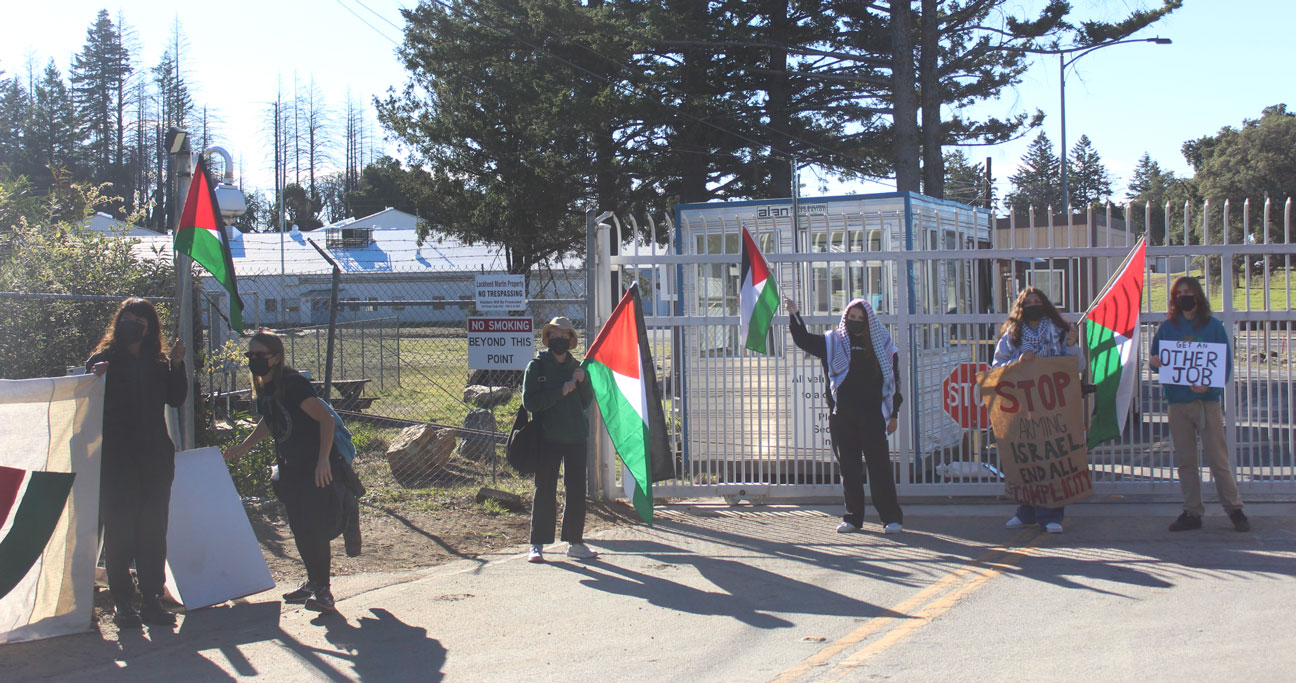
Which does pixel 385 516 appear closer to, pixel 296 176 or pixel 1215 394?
pixel 1215 394

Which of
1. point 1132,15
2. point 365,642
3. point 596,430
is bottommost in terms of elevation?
point 365,642

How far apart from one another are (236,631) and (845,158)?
2063cm

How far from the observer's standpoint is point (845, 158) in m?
24.0

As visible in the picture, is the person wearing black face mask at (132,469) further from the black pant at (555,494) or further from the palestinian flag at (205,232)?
the black pant at (555,494)

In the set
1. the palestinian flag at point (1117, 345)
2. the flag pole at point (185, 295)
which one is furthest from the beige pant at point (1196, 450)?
the flag pole at point (185, 295)

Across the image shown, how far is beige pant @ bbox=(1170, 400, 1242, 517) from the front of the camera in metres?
6.99

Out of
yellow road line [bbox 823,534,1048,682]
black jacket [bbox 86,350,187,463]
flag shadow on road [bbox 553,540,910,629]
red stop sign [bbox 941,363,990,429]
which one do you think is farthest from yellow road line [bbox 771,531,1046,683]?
black jacket [bbox 86,350,187,463]

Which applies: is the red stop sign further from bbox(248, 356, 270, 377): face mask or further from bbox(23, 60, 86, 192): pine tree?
bbox(23, 60, 86, 192): pine tree

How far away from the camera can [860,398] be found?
284 inches

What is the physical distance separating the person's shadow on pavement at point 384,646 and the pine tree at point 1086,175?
A: 98580mm

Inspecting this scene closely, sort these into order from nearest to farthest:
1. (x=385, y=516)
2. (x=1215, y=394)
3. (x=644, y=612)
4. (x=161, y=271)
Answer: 1. (x=644, y=612)
2. (x=1215, y=394)
3. (x=385, y=516)
4. (x=161, y=271)

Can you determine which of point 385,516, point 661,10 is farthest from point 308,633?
point 661,10

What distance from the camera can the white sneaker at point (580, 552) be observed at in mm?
6883

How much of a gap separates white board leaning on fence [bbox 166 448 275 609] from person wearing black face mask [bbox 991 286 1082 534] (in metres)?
5.21
